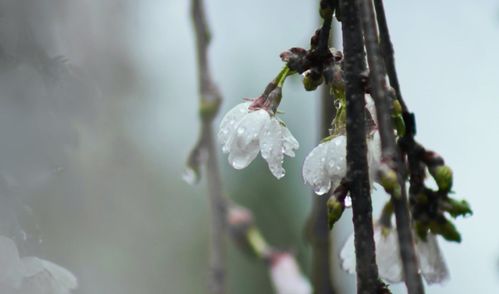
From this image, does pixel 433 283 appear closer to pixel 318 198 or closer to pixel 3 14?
pixel 3 14

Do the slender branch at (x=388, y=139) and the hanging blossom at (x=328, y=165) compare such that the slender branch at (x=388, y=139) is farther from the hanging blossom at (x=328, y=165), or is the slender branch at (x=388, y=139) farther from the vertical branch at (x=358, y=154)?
the hanging blossom at (x=328, y=165)

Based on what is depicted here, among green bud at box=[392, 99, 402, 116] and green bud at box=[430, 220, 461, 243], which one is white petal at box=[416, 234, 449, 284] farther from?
green bud at box=[392, 99, 402, 116]

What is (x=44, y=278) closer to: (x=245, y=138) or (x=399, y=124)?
(x=245, y=138)

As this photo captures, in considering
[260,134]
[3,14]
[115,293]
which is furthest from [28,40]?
[115,293]

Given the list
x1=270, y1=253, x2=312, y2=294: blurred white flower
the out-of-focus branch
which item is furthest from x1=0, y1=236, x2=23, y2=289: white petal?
x1=270, y1=253, x2=312, y2=294: blurred white flower

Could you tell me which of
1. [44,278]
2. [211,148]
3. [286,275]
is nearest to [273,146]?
[44,278]
